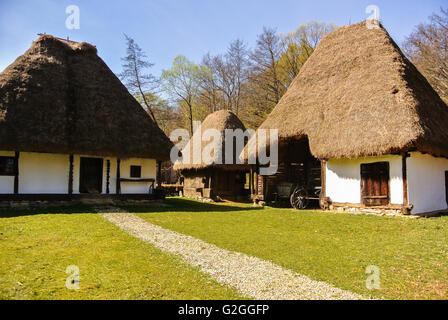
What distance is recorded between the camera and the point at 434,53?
21688mm

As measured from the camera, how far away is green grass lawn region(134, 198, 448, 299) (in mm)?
4785

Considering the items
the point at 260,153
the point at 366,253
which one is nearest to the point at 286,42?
the point at 260,153

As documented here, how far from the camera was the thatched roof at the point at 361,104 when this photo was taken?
1181cm

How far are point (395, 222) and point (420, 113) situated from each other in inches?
171

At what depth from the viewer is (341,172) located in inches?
553

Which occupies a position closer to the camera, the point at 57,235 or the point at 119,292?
the point at 119,292

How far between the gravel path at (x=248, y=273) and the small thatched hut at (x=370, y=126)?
8205mm

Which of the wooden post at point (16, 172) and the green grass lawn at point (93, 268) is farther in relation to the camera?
the wooden post at point (16, 172)

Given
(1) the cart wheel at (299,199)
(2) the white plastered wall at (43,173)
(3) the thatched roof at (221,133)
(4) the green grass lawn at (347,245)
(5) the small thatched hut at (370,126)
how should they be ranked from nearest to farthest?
(4) the green grass lawn at (347,245) < (5) the small thatched hut at (370,126) < (2) the white plastered wall at (43,173) < (1) the cart wheel at (299,199) < (3) the thatched roof at (221,133)

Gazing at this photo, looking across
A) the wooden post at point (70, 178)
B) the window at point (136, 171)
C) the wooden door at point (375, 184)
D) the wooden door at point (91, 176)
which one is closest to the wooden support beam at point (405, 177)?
the wooden door at point (375, 184)

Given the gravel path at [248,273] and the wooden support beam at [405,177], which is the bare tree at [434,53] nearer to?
the wooden support beam at [405,177]

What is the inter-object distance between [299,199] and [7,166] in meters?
13.2
